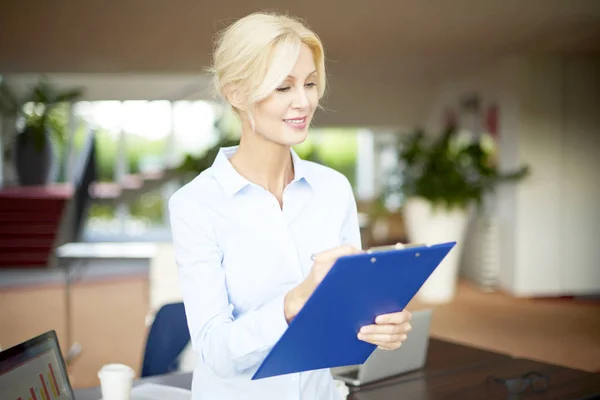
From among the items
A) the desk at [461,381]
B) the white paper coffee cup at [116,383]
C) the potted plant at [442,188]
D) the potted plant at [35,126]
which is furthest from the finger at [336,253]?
the potted plant at [35,126]

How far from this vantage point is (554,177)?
800 centimetres

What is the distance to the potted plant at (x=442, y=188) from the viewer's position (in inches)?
298

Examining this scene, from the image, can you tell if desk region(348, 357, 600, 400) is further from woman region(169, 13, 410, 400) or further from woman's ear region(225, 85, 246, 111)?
woman's ear region(225, 85, 246, 111)

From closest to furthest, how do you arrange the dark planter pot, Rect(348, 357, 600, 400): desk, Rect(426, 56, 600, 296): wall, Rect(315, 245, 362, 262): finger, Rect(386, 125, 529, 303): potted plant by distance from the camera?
Rect(315, 245, 362, 262): finger, Rect(348, 357, 600, 400): desk, Rect(386, 125, 529, 303): potted plant, Rect(426, 56, 600, 296): wall, the dark planter pot

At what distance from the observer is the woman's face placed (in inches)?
48.6

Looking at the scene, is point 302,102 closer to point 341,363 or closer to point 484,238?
A: point 341,363

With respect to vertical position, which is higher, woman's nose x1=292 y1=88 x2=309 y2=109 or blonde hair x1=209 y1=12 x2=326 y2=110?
blonde hair x1=209 y1=12 x2=326 y2=110

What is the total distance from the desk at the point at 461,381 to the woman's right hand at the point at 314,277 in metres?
0.93

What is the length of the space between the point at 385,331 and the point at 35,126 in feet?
30.2

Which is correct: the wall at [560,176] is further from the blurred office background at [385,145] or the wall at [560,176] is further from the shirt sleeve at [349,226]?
the shirt sleeve at [349,226]

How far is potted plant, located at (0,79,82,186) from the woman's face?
29.3ft

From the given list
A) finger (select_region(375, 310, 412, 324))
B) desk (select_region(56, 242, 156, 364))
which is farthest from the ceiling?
finger (select_region(375, 310, 412, 324))

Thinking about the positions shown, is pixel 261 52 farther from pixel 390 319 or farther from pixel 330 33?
pixel 330 33

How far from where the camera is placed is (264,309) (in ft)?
3.67
